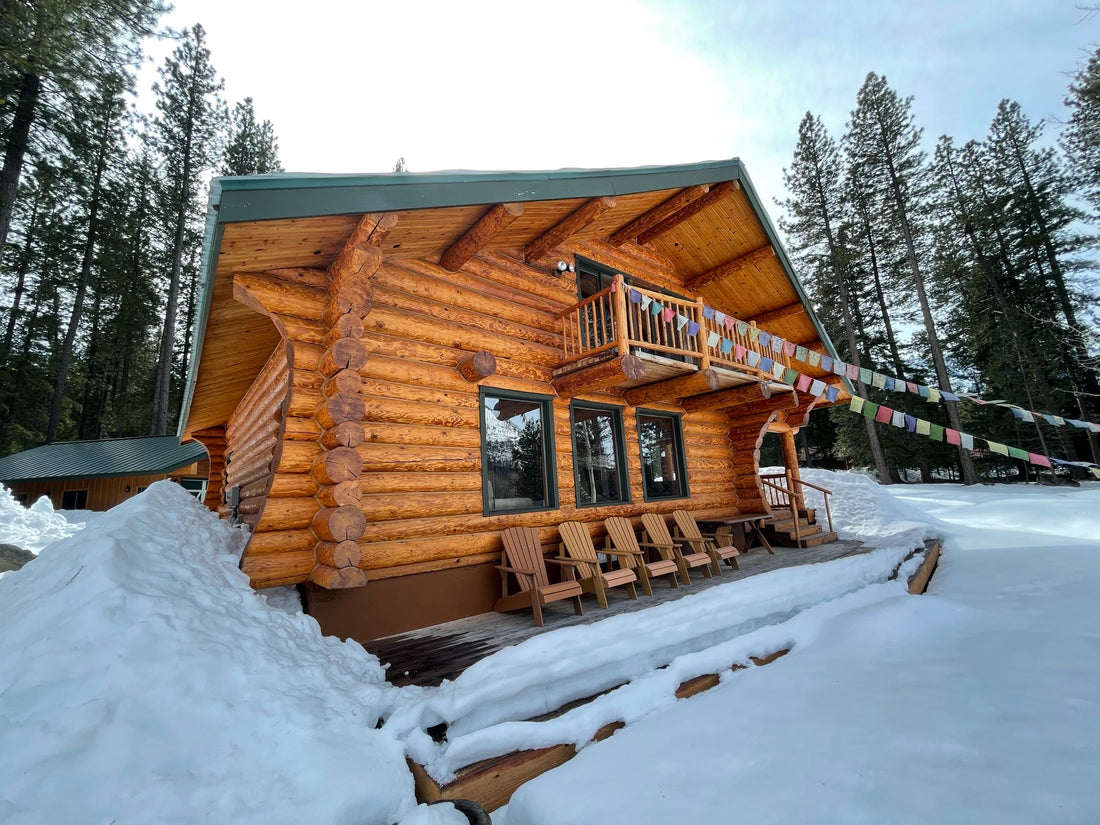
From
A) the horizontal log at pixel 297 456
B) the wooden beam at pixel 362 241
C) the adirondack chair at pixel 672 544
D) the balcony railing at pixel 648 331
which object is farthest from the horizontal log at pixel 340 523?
the adirondack chair at pixel 672 544

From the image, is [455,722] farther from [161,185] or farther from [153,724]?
[161,185]

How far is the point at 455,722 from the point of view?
103 inches

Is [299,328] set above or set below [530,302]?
below

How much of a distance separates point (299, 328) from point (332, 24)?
5.74 meters

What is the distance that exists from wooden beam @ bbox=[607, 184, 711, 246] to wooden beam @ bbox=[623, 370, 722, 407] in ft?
9.25

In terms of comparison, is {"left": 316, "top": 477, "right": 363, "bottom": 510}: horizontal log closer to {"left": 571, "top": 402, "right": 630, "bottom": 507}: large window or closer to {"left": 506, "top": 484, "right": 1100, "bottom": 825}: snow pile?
{"left": 506, "top": 484, "right": 1100, "bottom": 825}: snow pile

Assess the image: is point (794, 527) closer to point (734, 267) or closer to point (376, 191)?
point (734, 267)

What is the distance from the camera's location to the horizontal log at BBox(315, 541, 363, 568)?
13.1ft

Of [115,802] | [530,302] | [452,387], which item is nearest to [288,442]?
[452,387]

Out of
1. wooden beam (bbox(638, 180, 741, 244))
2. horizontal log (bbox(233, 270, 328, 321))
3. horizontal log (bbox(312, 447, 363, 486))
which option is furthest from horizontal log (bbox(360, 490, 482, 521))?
wooden beam (bbox(638, 180, 741, 244))

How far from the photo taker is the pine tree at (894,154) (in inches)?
793

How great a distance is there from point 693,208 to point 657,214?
0.69 m

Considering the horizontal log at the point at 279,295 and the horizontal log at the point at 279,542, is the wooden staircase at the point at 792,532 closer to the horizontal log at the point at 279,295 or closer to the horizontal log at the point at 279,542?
the horizontal log at the point at 279,542

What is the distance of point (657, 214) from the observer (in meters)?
7.77
